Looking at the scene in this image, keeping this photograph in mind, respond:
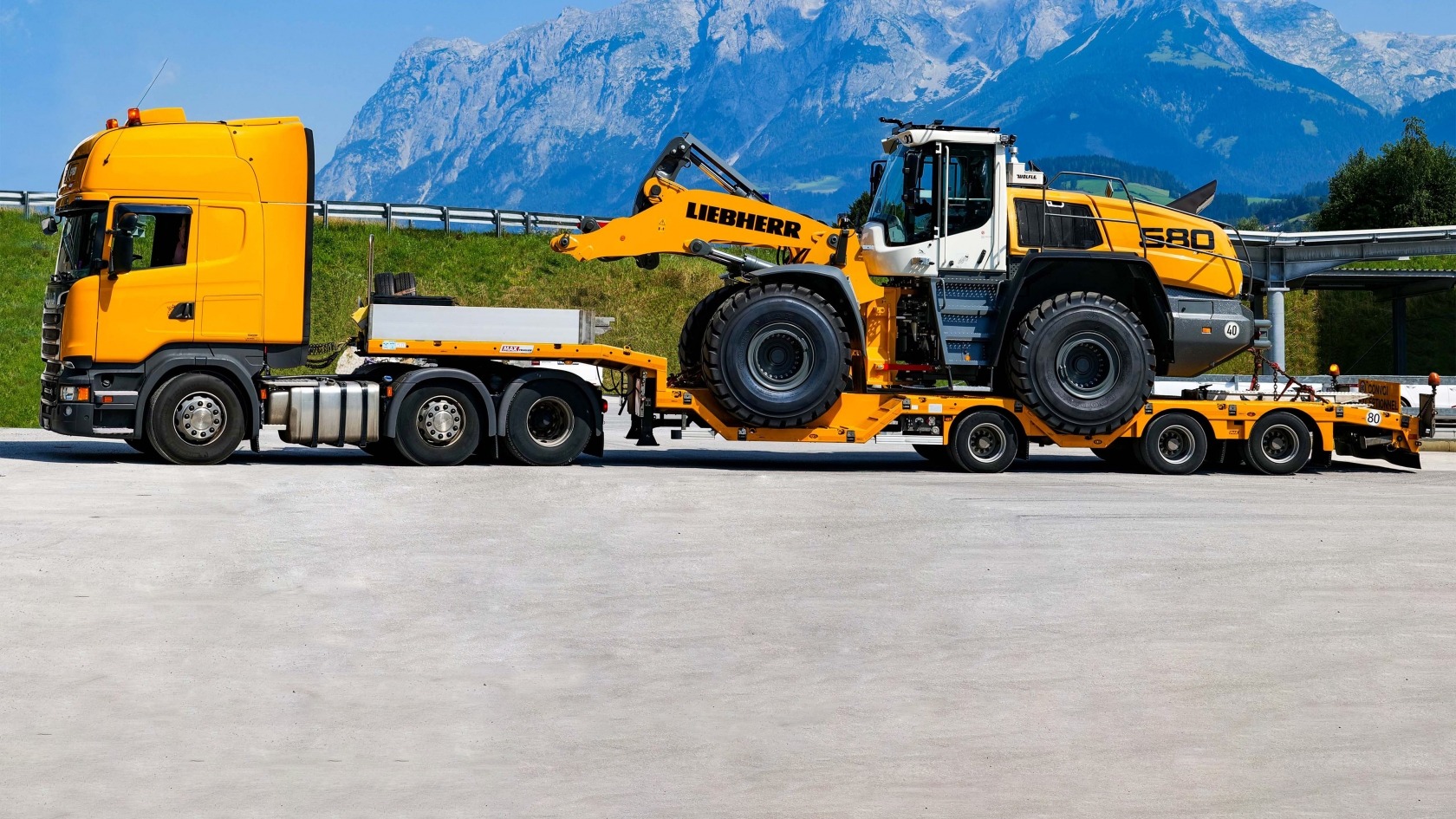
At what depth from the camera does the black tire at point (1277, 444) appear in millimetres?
19078

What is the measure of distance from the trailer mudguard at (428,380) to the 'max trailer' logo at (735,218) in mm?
3264

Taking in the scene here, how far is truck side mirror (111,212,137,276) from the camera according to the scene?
655 inches

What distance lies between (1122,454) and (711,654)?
12.0m

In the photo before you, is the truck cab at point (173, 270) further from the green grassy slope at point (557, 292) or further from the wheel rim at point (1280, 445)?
the green grassy slope at point (557, 292)

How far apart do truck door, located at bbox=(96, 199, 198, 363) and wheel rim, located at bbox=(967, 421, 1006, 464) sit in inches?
361

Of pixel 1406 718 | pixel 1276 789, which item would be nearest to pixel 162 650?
pixel 1276 789

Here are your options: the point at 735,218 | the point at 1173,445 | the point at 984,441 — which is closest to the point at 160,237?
the point at 735,218

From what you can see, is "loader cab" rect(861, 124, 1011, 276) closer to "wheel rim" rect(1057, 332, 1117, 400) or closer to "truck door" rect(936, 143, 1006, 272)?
"truck door" rect(936, 143, 1006, 272)

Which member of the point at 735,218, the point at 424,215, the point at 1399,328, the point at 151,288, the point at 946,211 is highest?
the point at 424,215

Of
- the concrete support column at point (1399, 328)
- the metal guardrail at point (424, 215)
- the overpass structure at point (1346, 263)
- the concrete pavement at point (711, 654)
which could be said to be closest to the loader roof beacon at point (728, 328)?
the concrete pavement at point (711, 654)

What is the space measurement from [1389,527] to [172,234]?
12.9m

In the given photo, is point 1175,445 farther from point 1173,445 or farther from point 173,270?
point 173,270

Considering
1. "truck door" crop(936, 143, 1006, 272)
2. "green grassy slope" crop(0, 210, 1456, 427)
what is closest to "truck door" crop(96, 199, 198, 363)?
"truck door" crop(936, 143, 1006, 272)

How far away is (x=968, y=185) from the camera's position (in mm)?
18312
